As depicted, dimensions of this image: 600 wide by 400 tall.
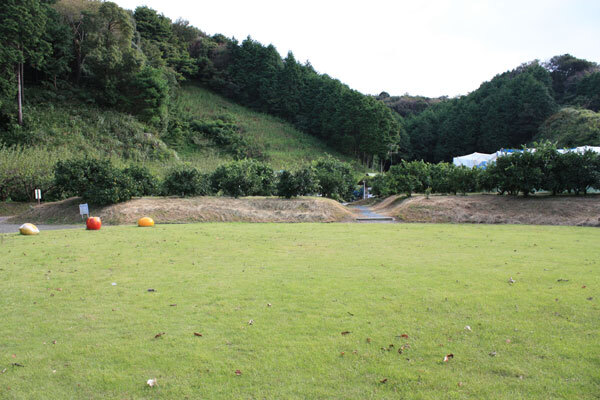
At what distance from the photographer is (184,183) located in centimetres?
1897

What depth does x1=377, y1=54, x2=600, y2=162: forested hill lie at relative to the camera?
49366 millimetres

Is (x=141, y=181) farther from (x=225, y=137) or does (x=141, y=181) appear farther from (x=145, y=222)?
(x=225, y=137)

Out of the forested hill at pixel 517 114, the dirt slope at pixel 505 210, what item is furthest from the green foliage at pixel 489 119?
the dirt slope at pixel 505 210

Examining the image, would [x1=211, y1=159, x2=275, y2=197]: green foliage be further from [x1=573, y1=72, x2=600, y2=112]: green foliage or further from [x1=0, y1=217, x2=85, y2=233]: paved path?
[x1=573, y1=72, x2=600, y2=112]: green foliage

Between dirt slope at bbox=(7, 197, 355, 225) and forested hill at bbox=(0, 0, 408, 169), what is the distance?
17.5 meters

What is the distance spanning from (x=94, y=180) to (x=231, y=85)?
183ft

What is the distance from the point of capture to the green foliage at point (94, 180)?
653 inches

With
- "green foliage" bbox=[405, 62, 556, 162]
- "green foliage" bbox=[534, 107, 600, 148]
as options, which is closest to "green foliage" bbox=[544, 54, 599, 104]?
"green foliage" bbox=[405, 62, 556, 162]

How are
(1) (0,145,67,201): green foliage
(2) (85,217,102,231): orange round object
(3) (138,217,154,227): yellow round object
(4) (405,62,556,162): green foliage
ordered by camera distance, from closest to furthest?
(2) (85,217,102,231): orange round object
(3) (138,217,154,227): yellow round object
(1) (0,145,67,201): green foliage
(4) (405,62,556,162): green foliage

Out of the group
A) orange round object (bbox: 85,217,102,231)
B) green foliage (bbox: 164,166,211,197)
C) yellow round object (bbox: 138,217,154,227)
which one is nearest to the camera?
orange round object (bbox: 85,217,102,231)

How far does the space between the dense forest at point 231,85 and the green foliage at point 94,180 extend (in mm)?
15632

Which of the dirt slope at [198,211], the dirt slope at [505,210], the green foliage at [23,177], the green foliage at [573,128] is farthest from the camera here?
the green foliage at [573,128]

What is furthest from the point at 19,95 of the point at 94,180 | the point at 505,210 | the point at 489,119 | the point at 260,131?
the point at 489,119

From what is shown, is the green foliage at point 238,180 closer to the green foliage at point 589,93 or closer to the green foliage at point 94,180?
the green foliage at point 94,180
